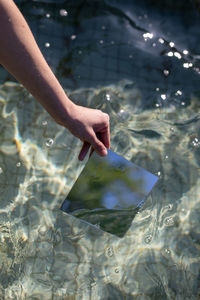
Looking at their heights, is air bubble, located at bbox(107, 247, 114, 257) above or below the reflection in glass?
below

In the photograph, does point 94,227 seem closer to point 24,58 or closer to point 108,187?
point 108,187

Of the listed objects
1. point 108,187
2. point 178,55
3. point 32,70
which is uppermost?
point 32,70

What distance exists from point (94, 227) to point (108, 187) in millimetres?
291

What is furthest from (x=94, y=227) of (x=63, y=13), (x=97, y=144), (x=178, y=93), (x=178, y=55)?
(x=63, y=13)

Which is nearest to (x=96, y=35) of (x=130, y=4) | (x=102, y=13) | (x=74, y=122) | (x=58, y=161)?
(x=102, y=13)

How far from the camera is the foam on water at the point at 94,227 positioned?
1.62 meters

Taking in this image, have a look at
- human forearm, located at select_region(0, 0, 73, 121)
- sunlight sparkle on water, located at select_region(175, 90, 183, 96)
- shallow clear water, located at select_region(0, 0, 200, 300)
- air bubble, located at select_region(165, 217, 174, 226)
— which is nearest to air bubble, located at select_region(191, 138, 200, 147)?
shallow clear water, located at select_region(0, 0, 200, 300)

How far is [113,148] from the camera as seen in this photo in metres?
1.87

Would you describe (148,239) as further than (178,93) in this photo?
No

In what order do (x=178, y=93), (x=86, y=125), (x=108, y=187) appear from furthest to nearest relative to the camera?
(x=178, y=93) < (x=108, y=187) < (x=86, y=125)

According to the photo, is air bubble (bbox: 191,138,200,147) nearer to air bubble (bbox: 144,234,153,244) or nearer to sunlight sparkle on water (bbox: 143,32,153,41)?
air bubble (bbox: 144,234,153,244)

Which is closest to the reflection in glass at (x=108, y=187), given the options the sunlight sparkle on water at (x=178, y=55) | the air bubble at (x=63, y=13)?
the sunlight sparkle on water at (x=178, y=55)

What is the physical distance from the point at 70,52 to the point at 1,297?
1.37m

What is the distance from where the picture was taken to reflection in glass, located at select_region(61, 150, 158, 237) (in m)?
1.52
